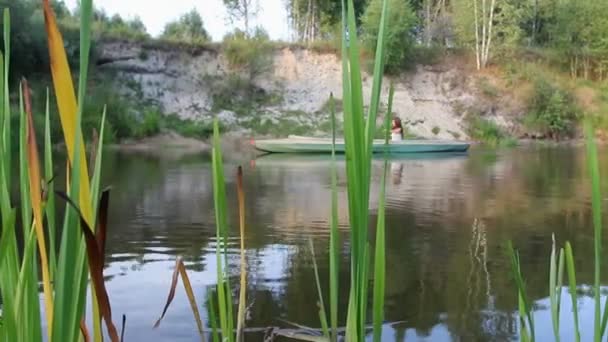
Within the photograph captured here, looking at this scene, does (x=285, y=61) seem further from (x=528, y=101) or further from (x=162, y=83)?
(x=528, y=101)

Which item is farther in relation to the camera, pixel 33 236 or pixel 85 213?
pixel 33 236

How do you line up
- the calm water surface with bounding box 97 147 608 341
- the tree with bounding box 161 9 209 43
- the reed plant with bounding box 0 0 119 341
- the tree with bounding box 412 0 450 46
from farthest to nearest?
the tree with bounding box 412 0 450 46 < the tree with bounding box 161 9 209 43 < the calm water surface with bounding box 97 147 608 341 < the reed plant with bounding box 0 0 119 341

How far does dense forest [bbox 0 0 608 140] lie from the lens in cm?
1750

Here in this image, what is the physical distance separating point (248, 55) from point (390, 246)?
1654 centimetres

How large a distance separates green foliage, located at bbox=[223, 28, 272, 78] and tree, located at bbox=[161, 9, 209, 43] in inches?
36.9

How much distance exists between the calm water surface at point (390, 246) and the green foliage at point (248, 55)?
37.7ft

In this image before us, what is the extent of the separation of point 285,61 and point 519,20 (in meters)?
8.41

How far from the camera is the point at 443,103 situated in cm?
2066

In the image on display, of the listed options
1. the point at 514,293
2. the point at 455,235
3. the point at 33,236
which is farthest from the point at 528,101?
the point at 33,236

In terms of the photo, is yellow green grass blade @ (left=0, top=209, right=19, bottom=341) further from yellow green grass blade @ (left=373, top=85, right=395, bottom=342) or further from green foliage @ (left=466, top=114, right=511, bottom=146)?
green foliage @ (left=466, top=114, right=511, bottom=146)

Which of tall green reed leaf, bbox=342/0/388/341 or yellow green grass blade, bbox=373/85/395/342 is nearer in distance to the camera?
tall green reed leaf, bbox=342/0/388/341

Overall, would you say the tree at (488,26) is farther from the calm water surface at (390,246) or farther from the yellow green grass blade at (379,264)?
the yellow green grass blade at (379,264)

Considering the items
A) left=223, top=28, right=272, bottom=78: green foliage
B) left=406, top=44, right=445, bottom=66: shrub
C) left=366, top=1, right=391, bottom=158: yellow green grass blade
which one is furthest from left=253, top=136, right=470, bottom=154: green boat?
left=366, top=1, right=391, bottom=158: yellow green grass blade

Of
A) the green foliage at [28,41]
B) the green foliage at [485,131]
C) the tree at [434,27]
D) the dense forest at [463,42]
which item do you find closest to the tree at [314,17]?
the dense forest at [463,42]
